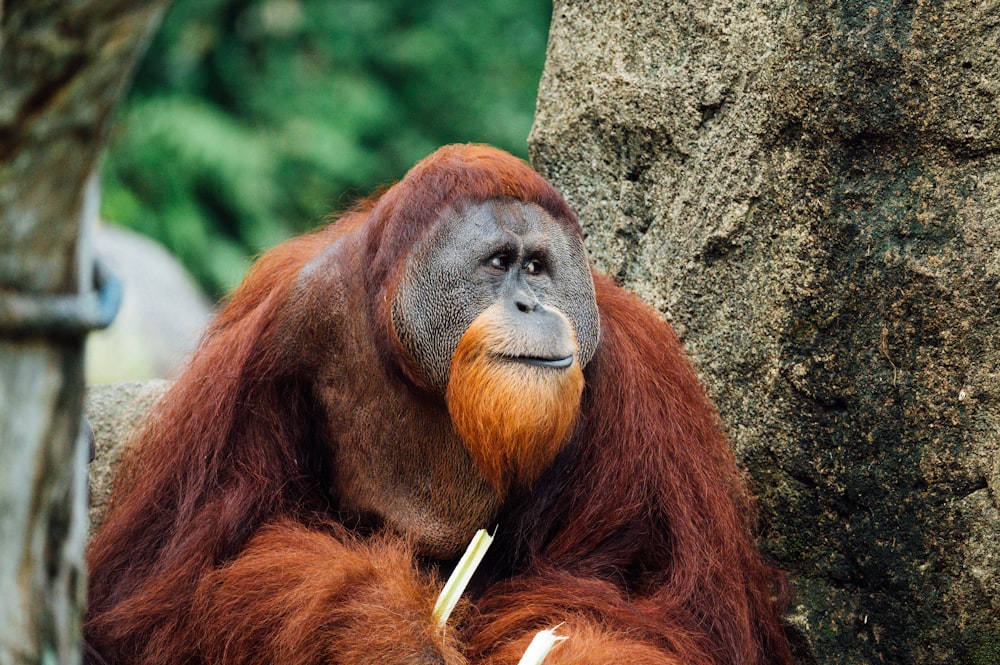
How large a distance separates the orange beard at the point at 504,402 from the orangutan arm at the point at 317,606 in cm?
32

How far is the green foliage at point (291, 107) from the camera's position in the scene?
8602 millimetres

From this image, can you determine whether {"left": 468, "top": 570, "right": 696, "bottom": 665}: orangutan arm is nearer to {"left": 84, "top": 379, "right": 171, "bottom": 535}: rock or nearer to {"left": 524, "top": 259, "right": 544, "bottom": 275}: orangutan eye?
{"left": 524, "top": 259, "right": 544, "bottom": 275}: orangutan eye

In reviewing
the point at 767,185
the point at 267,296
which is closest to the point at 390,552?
the point at 267,296

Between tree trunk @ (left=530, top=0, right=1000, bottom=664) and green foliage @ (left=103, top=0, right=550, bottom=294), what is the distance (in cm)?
570

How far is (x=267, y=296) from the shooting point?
279 centimetres

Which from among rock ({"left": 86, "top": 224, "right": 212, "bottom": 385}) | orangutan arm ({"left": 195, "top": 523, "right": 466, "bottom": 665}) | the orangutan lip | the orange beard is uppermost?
the orangutan lip

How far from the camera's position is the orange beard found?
7.46 ft

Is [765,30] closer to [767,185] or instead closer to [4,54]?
[767,185]

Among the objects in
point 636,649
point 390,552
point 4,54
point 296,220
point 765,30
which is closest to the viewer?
point 4,54

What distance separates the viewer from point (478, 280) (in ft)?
7.95

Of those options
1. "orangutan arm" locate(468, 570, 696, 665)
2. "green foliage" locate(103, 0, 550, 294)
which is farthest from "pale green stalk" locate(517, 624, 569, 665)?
"green foliage" locate(103, 0, 550, 294)

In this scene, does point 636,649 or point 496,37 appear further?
point 496,37

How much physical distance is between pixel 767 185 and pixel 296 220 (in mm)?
6794

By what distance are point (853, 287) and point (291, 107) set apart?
23.1ft
